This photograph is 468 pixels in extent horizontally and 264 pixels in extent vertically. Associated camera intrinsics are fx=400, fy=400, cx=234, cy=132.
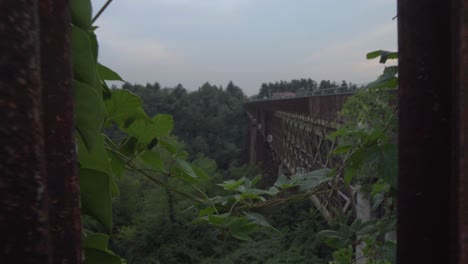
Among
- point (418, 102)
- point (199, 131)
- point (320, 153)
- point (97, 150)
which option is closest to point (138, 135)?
point (97, 150)

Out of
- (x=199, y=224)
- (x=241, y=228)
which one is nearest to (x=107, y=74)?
(x=241, y=228)

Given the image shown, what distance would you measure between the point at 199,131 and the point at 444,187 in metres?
26.5

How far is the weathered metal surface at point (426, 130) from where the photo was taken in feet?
1.06

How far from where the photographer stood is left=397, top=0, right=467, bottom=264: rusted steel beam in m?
0.32

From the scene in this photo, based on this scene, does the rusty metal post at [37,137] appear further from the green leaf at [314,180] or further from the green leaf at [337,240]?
the green leaf at [337,240]

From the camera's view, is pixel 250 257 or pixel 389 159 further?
pixel 250 257

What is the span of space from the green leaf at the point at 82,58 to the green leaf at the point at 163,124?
0.35 meters

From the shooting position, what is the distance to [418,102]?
0.33 metres

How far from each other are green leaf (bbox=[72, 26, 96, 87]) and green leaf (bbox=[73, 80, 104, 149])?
0.01 m

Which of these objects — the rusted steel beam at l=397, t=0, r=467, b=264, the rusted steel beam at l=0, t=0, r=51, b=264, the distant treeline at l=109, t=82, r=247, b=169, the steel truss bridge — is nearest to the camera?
the rusted steel beam at l=0, t=0, r=51, b=264

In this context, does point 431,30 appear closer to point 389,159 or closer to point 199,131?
point 389,159

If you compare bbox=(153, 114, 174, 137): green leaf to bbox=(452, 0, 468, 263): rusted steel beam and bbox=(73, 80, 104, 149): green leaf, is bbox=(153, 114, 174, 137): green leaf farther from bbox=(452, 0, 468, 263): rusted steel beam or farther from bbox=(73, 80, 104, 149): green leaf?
bbox=(452, 0, 468, 263): rusted steel beam

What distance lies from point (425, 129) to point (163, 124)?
42 cm

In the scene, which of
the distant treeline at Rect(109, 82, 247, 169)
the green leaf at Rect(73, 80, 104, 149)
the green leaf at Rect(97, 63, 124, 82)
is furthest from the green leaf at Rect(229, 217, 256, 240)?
the distant treeline at Rect(109, 82, 247, 169)
